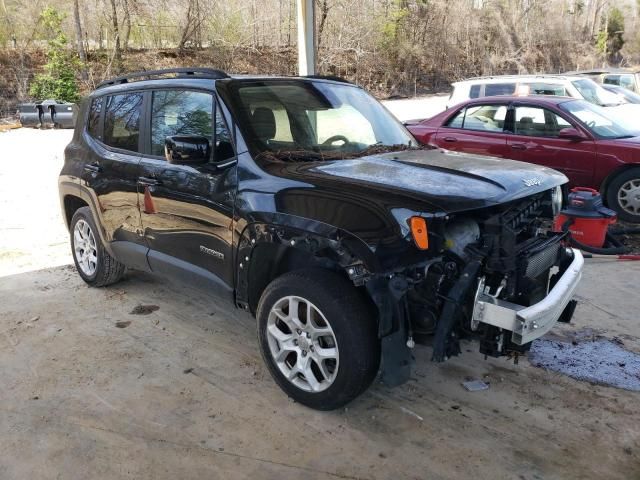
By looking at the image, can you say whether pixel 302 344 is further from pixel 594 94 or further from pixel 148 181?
pixel 594 94

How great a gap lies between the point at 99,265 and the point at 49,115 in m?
16.0

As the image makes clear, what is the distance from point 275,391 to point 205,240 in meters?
1.09

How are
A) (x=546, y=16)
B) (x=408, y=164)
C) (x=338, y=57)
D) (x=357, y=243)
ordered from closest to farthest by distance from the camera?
(x=357, y=243) < (x=408, y=164) < (x=338, y=57) < (x=546, y=16)

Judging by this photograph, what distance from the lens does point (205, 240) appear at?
3.66 meters

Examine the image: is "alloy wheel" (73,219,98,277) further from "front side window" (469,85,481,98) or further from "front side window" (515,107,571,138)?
"front side window" (469,85,481,98)

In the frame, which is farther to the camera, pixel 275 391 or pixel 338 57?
pixel 338 57

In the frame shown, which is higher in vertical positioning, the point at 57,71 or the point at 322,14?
the point at 322,14

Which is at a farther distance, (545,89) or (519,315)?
(545,89)

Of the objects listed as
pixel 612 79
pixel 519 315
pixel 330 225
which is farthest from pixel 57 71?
pixel 519 315

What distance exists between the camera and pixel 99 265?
16.2ft

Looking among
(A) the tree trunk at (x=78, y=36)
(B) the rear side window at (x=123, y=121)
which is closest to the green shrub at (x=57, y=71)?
(A) the tree trunk at (x=78, y=36)

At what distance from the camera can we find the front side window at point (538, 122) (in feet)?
24.7

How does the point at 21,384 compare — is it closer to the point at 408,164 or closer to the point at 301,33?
the point at 408,164

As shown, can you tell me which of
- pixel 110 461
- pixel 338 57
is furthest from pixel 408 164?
pixel 338 57
